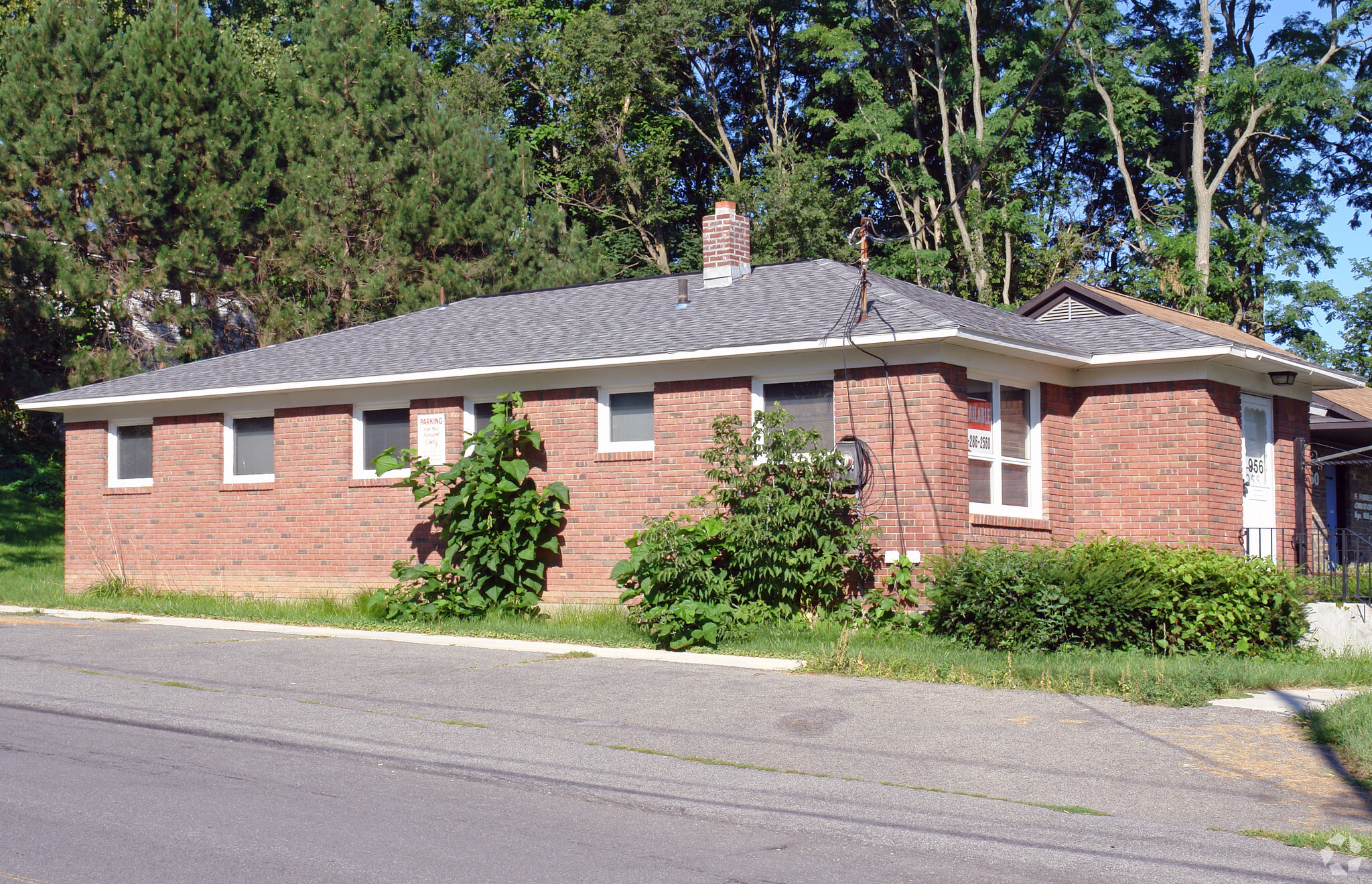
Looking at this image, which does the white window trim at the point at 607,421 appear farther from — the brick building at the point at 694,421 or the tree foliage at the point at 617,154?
the tree foliage at the point at 617,154

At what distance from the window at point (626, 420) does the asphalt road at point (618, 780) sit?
4.79m

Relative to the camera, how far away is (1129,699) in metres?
10.4

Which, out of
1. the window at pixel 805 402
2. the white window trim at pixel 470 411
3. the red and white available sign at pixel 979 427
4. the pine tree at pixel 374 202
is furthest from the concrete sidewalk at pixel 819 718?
the pine tree at pixel 374 202

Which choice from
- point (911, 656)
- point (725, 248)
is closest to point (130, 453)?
point (725, 248)

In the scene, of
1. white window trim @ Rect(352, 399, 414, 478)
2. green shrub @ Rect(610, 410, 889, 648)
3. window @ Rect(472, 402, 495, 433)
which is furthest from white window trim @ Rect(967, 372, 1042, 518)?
white window trim @ Rect(352, 399, 414, 478)

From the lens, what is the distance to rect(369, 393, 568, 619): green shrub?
53.7 feet

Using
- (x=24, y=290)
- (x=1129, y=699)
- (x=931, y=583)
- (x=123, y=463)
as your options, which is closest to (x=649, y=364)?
(x=931, y=583)

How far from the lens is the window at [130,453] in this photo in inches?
805

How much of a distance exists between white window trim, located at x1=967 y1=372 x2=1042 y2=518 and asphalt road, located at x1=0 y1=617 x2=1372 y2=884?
499cm

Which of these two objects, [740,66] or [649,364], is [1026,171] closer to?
[740,66]

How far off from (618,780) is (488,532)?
28.9 ft

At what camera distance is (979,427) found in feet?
51.3

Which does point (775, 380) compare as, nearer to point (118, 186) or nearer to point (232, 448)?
point (232, 448)

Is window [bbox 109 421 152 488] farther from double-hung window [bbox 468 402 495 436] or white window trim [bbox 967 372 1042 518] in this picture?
white window trim [bbox 967 372 1042 518]
